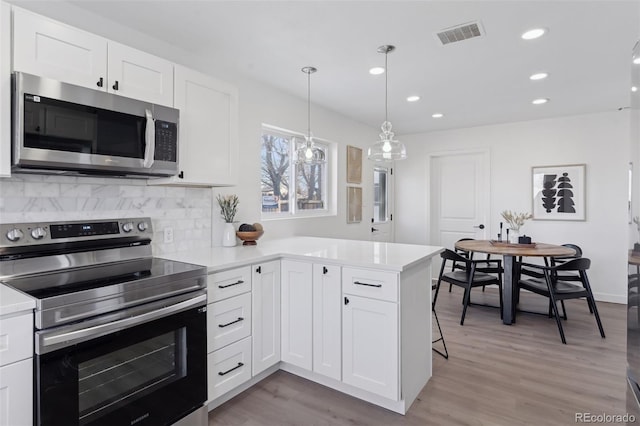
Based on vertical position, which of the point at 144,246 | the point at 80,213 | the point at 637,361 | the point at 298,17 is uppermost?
the point at 298,17

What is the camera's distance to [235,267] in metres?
2.21

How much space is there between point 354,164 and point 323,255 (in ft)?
8.79

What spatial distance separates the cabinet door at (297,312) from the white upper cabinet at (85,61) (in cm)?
139

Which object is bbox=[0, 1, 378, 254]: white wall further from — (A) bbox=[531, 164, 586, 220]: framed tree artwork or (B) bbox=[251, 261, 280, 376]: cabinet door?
(A) bbox=[531, 164, 586, 220]: framed tree artwork

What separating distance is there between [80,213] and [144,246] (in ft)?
1.38

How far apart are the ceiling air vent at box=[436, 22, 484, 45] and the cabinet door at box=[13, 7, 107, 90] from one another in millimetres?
2161

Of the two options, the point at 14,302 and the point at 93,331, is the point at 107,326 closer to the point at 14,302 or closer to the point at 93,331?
the point at 93,331

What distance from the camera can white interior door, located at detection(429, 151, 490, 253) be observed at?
5.40m

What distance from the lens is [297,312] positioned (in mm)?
2473

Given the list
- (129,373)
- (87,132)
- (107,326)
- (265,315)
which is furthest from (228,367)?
(87,132)

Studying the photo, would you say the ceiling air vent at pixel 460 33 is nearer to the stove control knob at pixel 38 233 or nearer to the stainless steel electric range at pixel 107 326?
the stainless steel electric range at pixel 107 326

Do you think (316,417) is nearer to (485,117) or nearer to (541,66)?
(541,66)

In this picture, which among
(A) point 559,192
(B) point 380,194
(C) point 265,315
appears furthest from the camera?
(B) point 380,194

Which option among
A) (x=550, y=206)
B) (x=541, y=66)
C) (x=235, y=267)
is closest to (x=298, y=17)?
(x=235, y=267)
